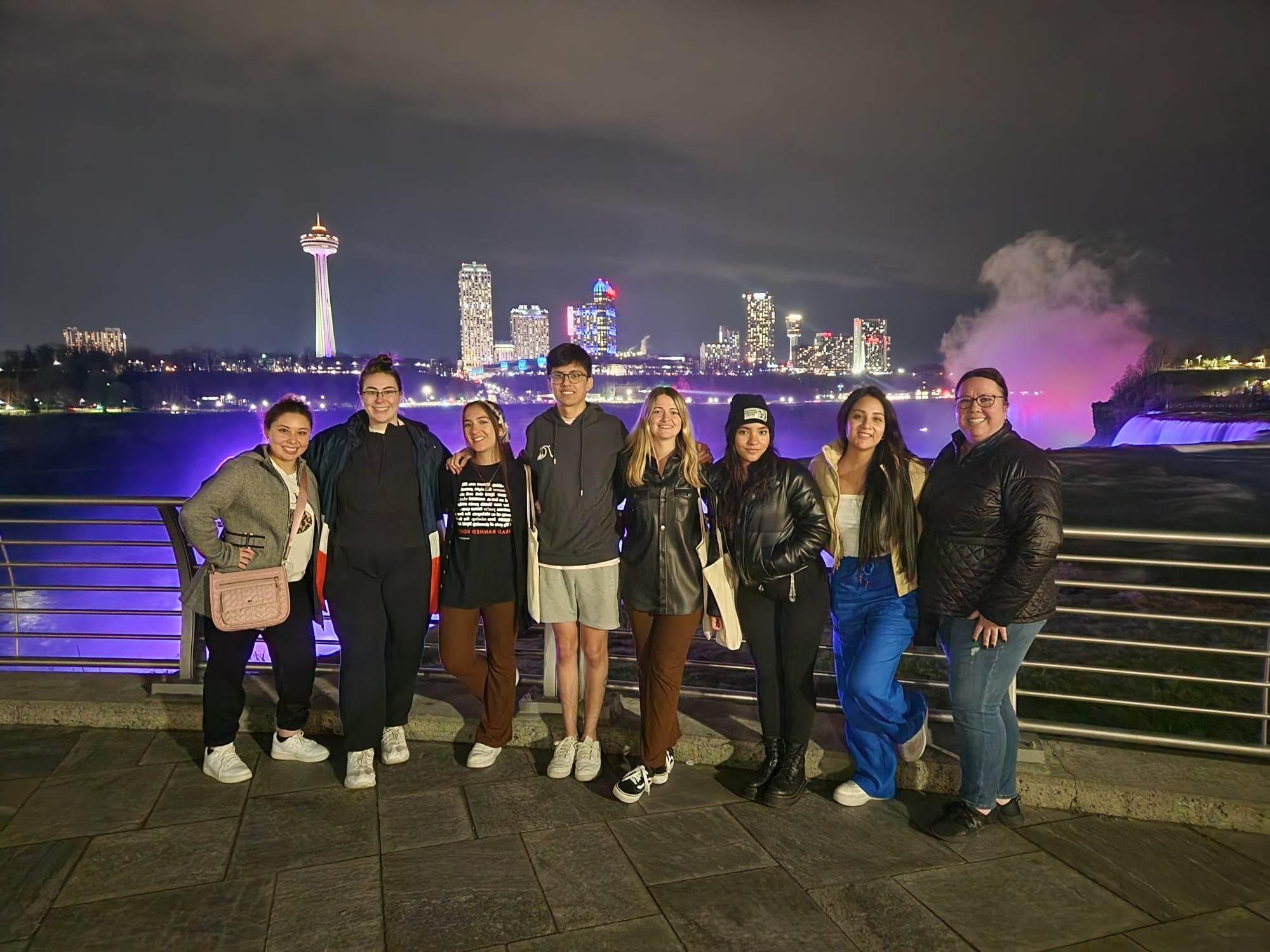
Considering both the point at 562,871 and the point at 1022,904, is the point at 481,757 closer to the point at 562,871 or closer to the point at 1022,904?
the point at 562,871

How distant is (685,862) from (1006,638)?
1742 millimetres

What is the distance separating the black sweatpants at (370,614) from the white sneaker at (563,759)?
96 cm

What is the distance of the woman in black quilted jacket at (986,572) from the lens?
3248 mm

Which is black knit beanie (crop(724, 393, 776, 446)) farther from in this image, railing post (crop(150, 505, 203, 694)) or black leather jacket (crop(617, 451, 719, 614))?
railing post (crop(150, 505, 203, 694))

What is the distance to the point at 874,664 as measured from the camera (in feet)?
12.0

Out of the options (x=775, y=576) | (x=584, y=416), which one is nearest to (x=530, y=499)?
(x=584, y=416)

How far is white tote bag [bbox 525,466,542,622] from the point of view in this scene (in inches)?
161

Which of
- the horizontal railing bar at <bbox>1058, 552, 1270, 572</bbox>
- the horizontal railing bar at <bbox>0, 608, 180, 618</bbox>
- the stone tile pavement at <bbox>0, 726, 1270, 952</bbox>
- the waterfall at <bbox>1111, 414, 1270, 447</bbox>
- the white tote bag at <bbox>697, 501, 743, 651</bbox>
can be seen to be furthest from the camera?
the waterfall at <bbox>1111, 414, 1270, 447</bbox>

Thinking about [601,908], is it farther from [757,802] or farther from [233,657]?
[233,657]

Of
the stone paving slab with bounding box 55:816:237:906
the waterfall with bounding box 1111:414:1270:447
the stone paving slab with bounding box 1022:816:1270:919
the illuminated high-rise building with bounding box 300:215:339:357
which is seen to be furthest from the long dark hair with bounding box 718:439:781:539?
the illuminated high-rise building with bounding box 300:215:339:357

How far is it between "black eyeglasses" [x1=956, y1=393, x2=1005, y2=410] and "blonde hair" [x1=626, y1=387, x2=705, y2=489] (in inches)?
49.7

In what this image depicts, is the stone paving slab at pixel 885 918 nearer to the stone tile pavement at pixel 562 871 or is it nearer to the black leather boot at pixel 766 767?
the stone tile pavement at pixel 562 871

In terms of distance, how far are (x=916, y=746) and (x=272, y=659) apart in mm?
3490

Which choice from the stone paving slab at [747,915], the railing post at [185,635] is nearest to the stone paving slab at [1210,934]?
the stone paving slab at [747,915]
